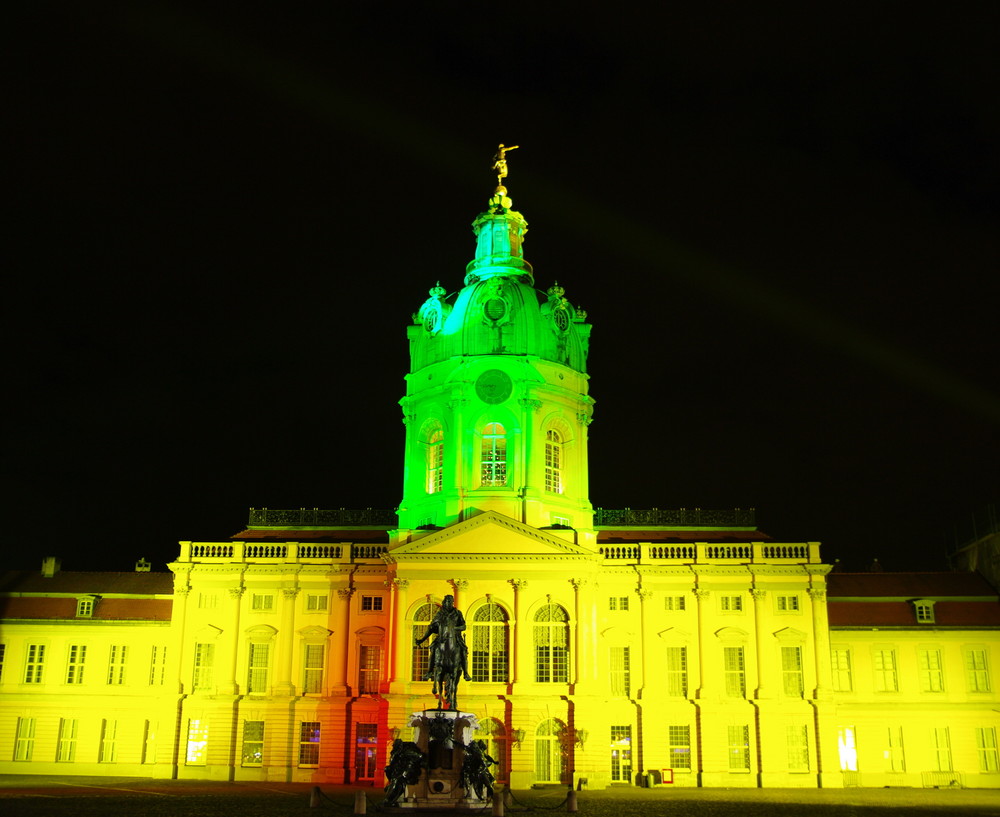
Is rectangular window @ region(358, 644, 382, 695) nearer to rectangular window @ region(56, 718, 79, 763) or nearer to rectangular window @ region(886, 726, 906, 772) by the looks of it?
rectangular window @ region(56, 718, 79, 763)

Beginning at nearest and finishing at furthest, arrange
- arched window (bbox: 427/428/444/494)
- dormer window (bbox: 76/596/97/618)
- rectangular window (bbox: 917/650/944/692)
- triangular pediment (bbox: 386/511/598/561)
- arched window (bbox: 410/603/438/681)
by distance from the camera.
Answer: arched window (bbox: 410/603/438/681) < triangular pediment (bbox: 386/511/598/561) < rectangular window (bbox: 917/650/944/692) < arched window (bbox: 427/428/444/494) < dormer window (bbox: 76/596/97/618)

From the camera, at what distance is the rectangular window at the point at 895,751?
5478cm

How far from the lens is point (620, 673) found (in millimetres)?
54812

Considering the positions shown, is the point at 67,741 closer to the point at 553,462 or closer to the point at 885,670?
the point at 553,462

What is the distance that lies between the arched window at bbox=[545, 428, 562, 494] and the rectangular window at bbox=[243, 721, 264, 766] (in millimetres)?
17725

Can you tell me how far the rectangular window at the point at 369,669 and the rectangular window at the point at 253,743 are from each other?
5.02 metres

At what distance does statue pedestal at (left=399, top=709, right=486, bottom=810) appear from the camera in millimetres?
35375

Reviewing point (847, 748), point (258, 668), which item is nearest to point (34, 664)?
point (258, 668)

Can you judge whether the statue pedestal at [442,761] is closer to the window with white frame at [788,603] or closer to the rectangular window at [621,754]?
the rectangular window at [621,754]

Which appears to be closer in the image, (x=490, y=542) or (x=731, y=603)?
(x=490, y=542)

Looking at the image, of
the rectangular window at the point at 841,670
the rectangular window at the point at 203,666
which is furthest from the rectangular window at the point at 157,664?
the rectangular window at the point at 841,670

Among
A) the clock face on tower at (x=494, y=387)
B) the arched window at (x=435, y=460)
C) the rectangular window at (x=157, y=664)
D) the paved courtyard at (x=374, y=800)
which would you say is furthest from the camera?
the arched window at (x=435, y=460)

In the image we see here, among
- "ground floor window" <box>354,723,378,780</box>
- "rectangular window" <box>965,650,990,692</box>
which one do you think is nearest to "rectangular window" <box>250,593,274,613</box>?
"ground floor window" <box>354,723,378,780</box>

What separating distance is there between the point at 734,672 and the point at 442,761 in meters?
22.9
